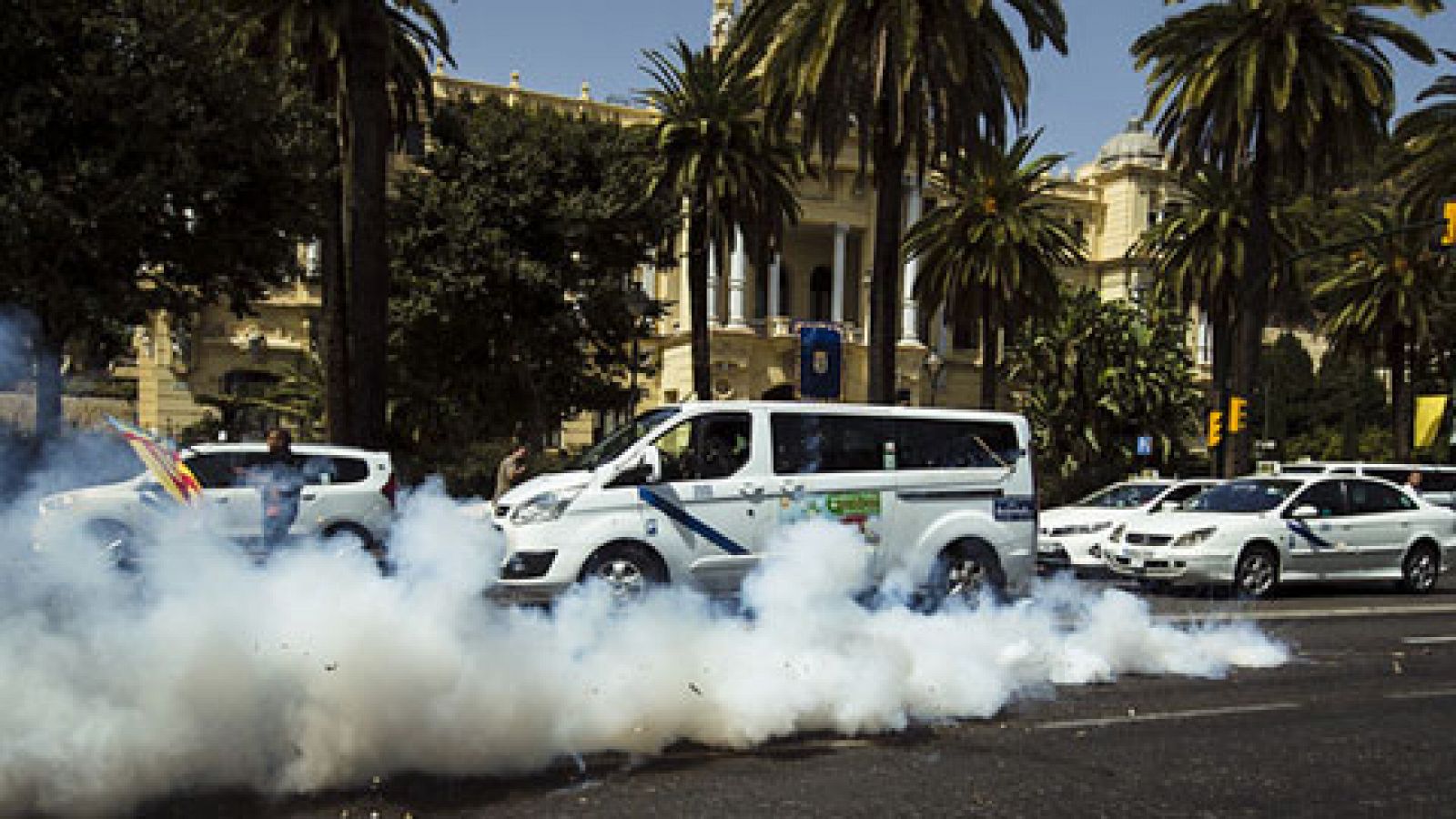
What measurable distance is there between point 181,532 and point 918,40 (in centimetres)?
1668

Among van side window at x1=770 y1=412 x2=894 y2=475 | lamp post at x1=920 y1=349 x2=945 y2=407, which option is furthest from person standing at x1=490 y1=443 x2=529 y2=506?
lamp post at x1=920 y1=349 x2=945 y2=407

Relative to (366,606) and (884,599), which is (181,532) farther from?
(884,599)

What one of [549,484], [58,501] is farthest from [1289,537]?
[58,501]

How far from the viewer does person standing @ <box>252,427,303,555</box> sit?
6366 mm

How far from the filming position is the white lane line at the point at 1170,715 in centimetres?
698

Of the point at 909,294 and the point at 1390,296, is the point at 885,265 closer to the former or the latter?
the point at 1390,296

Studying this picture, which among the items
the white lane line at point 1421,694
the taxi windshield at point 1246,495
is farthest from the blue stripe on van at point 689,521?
the taxi windshield at point 1246,495

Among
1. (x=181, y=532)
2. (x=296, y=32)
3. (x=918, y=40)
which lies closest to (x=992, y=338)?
(x=918, y=40)

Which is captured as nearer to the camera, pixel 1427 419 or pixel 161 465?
pixel 161 465

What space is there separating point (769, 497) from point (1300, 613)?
6.43 metres

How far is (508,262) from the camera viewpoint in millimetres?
30750

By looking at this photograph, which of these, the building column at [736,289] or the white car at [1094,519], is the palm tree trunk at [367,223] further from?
the building column at [736,289]

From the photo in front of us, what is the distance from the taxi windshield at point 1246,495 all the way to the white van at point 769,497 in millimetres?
4786

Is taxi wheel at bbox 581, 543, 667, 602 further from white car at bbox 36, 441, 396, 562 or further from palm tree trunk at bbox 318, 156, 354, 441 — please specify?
Result: palm tree trunk at bbox 318, 156, 354, 441
